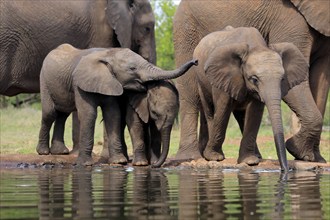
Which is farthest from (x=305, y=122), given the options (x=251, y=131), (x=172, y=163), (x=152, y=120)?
(x=152, y=120)

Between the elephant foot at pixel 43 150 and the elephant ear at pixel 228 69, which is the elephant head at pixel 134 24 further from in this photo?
the elephant ear at pixel 228 69

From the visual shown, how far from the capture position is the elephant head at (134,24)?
14484 mm

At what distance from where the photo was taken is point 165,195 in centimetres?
793

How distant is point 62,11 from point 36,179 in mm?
4915

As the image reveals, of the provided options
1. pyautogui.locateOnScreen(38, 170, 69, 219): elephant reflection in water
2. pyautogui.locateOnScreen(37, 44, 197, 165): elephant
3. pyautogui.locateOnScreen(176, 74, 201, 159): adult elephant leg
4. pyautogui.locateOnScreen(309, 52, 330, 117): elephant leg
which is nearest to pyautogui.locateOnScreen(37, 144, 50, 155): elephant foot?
pyautogui.locateOnScreen(37, 44, 197, 165): elephant

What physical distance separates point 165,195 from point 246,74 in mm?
4050

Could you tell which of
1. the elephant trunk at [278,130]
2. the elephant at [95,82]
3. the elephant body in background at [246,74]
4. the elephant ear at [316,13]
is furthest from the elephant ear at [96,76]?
the elephant ear at [316,13]

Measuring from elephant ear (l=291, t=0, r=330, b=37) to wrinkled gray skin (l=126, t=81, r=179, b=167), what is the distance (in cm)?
182

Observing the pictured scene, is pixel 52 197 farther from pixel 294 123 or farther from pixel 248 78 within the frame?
pixel 294 123

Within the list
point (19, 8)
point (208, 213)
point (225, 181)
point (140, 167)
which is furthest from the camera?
point (19, 8)

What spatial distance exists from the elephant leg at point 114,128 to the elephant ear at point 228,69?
118 centimetres

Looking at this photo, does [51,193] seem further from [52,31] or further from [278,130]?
[52,31]

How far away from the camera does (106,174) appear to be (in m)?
11.0

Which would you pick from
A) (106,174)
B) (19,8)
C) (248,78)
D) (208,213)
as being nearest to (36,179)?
(106,174)
